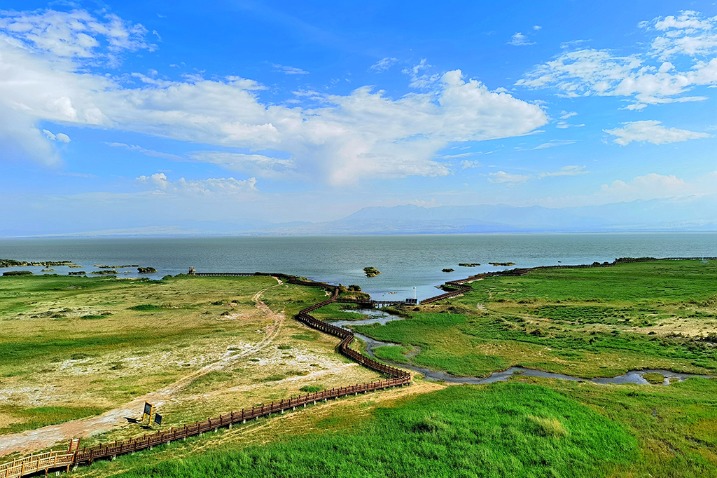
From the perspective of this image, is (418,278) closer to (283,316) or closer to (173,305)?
(283,316)

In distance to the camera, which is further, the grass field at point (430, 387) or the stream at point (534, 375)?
the stream at point (534, 375)

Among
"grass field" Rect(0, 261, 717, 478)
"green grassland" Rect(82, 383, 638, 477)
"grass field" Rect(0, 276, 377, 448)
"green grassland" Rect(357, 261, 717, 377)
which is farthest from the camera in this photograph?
"green grassland" Rect(357, 261, 717, 377)

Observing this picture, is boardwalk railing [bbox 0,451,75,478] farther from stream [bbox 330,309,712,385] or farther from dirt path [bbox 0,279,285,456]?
stream [bbox 330,309,712,385]

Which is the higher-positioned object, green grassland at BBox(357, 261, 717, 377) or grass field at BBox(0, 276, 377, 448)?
green grassland at BBox(357, 261, 717, 377)

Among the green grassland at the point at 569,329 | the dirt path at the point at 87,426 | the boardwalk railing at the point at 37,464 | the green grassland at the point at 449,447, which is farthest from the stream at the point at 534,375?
the boardwalk railing at the point at 37,464

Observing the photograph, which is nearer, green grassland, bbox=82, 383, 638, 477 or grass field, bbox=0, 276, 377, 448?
green grassland, bbox=82, 383, 638, 477

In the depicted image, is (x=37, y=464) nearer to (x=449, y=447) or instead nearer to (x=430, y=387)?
(x=449, y=447)

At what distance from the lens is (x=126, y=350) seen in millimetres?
53719

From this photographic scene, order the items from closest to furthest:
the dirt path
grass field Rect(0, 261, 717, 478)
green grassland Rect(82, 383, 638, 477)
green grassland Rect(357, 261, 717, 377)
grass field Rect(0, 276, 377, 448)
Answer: green grassland Rect(82, 383, 638, 477)
grass field Rect(0, 261, 717, 478)
the dirt path
grass field Rect(0, 276, 377, 448)
green grassland Rect(357, 261, 717, 377)

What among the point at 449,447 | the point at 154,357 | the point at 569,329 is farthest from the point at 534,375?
the point at 154,357

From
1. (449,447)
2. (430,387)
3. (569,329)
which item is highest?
(569,329)

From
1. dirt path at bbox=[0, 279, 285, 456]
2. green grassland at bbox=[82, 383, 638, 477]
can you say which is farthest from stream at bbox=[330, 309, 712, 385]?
dirt path at bbox=[0, 279, 285, 456]

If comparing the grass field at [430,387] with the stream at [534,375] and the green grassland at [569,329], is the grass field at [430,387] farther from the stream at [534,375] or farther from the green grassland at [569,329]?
the stream at [534,375]

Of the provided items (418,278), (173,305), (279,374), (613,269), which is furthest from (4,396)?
(613,269)
